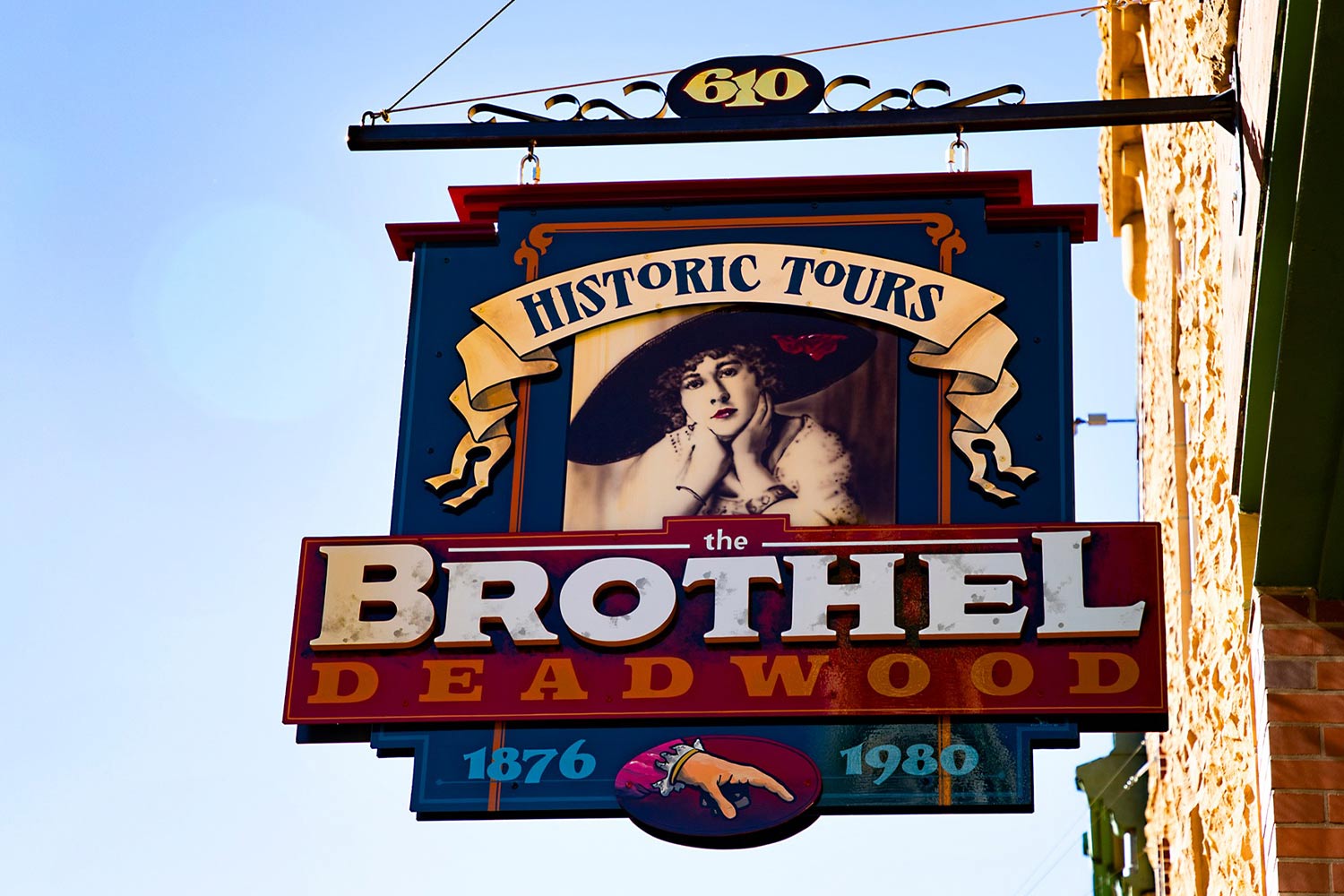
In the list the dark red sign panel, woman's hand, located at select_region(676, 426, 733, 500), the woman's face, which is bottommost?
the dark red sign panel

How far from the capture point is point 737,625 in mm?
6586

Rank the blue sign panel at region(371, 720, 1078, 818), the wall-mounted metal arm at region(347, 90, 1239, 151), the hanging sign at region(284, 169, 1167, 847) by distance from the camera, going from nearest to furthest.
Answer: the wall-mounted metal arm at region(347, 90, 1239, 151) → the blue sign panel at region(371, 720, 1078, 818) → the hanging sign at region(284, 169, 1167, 847)

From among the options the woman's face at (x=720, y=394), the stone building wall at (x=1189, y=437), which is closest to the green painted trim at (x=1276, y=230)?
the stone building wall at (x=1189, y=437)

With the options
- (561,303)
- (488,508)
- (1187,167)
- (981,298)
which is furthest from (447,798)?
(1187,167)

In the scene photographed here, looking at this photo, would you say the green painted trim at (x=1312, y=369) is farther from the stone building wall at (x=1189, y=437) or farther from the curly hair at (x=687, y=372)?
the curly hair at (x=687, y=372)

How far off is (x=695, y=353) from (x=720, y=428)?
0.34m

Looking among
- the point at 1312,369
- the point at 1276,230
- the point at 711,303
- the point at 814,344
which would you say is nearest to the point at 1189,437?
the point at 814,344

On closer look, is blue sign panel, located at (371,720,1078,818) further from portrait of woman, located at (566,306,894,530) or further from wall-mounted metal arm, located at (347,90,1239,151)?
wall-mounted metal arm, located at (347,90,1239,151)

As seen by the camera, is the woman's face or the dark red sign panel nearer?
the dark red sign panel

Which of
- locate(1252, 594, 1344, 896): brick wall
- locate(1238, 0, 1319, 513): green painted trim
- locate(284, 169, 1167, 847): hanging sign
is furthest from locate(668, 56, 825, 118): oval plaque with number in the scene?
locate(1252, 594, 1344, 896): brick wall

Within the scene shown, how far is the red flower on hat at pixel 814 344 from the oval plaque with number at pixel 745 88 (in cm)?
95

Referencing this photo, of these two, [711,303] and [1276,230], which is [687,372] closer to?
[711,303]

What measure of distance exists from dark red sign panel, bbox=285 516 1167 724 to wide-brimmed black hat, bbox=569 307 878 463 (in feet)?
1.34

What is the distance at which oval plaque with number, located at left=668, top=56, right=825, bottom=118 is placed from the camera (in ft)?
21.1
